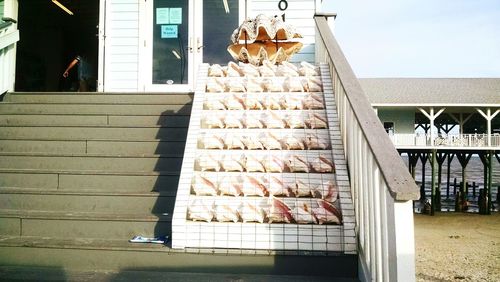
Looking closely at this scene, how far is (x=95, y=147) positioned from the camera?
3.59 m

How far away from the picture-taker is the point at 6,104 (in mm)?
4363

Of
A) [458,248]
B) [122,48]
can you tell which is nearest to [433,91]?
[458,248]

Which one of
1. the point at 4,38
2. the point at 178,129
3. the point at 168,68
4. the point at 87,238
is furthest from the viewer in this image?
the point at 168,68

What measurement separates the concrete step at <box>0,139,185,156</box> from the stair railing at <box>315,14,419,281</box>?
1.81 metres

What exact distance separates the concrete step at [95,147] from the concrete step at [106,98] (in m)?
0.88

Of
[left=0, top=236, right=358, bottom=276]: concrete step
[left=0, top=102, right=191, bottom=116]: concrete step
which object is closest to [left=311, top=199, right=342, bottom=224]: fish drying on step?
[left=0, top=236, right=358, bottom=276]: concrete step

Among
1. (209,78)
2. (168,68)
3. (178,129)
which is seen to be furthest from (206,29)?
(178,129)

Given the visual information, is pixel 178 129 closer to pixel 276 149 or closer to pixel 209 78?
pixel 209 78

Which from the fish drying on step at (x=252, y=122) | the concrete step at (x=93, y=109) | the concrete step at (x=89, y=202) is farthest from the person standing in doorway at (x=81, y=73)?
the fish drying on step at (x=252, y=122)

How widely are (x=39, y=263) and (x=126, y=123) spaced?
6.29 feet

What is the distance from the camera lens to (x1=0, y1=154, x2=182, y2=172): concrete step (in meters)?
3.28

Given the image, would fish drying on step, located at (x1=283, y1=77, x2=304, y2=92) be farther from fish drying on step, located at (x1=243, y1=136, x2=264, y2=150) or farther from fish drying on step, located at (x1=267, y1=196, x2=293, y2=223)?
fish drying on step, located at (x1=267, y1=196, x2=293, y2=223)

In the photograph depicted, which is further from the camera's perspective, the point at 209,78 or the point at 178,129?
the point at 209,78

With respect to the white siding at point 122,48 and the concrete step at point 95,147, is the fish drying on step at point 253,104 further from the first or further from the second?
the white siding at point 122,48
